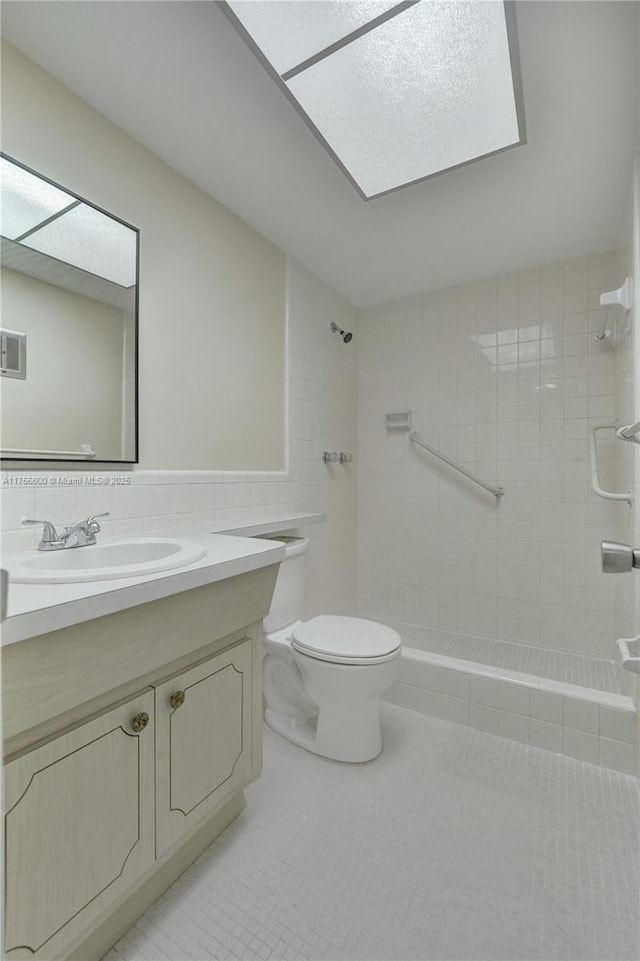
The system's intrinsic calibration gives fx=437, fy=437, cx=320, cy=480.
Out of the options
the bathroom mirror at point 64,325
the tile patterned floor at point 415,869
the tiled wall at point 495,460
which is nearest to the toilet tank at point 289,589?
the tile patterned floor at point 415,869

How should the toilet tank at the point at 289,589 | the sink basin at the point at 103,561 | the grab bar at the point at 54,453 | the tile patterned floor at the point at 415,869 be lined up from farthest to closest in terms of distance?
the toilet tank at the point at 289,589, the grab bar at the point at 54,453, the tile patterned floor at the point at 415,869, the sink basin at the point at 103,561

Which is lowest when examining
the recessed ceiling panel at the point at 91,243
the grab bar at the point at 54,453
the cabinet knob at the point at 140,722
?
the cabinet knob at the point at 140,722

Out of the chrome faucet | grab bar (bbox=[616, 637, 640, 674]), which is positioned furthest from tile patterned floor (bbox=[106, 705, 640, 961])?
the chrome faucet

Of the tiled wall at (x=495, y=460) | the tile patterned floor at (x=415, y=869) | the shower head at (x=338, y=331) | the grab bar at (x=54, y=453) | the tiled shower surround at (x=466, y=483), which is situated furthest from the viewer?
the shower head at (x=338, y=331)

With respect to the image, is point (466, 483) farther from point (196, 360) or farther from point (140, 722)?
point (140, 722)

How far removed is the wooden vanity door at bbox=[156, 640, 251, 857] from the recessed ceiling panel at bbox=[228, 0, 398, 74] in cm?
155

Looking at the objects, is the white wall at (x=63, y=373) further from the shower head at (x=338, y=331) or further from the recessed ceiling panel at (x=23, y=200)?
the shower head at (x=338, y=331)

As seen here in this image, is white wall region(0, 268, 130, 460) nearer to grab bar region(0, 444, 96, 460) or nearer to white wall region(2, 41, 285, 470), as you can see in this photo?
grab bar region(0, 444, 96, 460)

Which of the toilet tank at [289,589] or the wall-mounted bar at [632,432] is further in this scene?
the toilet tank at [289,589]

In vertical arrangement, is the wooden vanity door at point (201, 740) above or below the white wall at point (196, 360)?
below

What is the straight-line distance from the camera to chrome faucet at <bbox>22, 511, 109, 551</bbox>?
3.74ft

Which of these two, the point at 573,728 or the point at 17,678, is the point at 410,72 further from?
the point at 573,728

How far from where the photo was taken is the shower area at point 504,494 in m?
1.85

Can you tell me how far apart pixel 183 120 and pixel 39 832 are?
1854 millimetres
